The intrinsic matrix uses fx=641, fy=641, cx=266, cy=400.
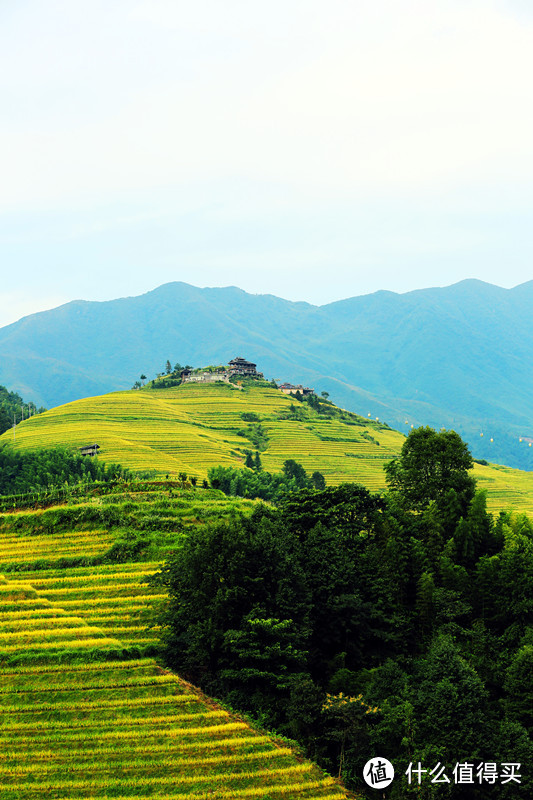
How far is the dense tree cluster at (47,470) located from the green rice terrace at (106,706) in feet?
112

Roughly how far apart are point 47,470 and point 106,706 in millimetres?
55486

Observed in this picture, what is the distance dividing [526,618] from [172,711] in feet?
64.7

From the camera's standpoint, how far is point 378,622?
113 ft

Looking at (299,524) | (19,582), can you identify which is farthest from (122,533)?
(299,524)

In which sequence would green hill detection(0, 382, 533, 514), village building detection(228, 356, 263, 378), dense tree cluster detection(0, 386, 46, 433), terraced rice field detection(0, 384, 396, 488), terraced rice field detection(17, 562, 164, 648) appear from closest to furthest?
terraced rice field detection(17, 562, 164, 648) → terraced rice field detection(0, 384, 396, 488) → green hill detection(0, 382, 533, 514) → dense tree cluster detection(0, 386, 46, 433) → village building detection(228, 356, 263, 378)

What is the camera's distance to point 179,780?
21641 millimetres

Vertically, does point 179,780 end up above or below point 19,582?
below

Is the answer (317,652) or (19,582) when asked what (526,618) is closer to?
(317,652)

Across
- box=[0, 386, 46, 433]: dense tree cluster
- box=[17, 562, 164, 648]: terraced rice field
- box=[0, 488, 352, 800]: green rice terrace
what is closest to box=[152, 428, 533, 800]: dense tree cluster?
box=[0, 488, 352, 800]: green rice terrace

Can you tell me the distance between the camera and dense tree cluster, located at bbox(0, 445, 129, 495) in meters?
75.5

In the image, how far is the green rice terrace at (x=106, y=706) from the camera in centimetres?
2164

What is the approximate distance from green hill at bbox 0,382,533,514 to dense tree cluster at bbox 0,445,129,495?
6.59 meters

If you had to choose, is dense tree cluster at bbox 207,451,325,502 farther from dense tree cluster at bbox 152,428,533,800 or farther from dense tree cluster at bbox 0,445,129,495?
dense tree cluster at bbox 152,428,533,800

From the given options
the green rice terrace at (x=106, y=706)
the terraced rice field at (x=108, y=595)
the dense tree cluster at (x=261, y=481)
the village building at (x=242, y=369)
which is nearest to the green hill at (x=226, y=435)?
the dense tree cluster at (x=261, y=481)
